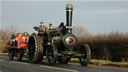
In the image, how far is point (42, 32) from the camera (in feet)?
47.6

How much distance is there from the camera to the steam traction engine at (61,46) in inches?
479

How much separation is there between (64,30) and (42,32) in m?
2.13

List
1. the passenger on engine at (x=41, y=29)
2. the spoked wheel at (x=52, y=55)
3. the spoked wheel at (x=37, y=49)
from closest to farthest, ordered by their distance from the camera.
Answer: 1. the spoked wheel at (x=52, y=55)
2. the spoked wheel at (x=37, y=49)
3. the passenger on engine at (x=41, y=29)

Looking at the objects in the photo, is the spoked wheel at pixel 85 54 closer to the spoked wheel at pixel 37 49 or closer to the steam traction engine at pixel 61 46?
the steam traction engine at pixel 61 46

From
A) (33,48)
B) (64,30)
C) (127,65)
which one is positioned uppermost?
(64,30)

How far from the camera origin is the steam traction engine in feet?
39.9

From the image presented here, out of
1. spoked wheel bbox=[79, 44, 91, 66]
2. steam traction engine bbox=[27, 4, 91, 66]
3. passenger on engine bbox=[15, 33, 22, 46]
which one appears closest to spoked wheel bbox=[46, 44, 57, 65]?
steam traction engine bbox=[27, 4, 91, 66]

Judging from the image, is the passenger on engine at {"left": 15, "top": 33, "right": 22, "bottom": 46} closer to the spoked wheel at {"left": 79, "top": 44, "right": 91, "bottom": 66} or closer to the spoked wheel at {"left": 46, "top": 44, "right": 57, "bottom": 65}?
the spoked wheel at {"left": 46, "top": 44, "right": 57, "bottom": 65}

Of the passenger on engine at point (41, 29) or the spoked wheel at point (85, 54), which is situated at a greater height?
the passenger on engine at point (41, 29)

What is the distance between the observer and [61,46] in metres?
12.7

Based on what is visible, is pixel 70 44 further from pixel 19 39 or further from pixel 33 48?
pixel 19 39

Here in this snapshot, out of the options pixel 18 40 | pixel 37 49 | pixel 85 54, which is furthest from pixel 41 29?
pixel 85 54

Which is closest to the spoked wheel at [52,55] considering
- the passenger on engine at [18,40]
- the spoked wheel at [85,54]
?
the spoked wheel at [85,54]

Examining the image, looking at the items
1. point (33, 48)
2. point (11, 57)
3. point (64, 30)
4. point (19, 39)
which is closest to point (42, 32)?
point (33, 48)
